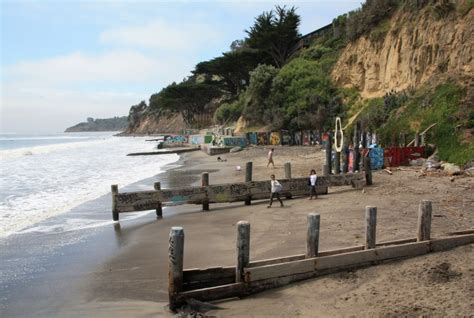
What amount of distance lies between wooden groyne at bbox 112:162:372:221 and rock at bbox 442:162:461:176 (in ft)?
11.5

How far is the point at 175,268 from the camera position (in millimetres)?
7926

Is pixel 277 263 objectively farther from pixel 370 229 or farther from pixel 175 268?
pixel 370 229

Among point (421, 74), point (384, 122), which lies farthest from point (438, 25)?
point (384, 122)

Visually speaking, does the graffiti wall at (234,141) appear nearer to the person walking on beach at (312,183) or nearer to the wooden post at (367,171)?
the wooden post at (367,171)

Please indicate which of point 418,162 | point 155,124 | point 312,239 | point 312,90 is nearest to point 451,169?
point 418,162

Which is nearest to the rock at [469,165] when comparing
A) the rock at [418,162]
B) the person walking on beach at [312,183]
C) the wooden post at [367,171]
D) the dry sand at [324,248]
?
the dry sand at [324,248]

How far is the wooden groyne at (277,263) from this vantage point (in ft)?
26.2

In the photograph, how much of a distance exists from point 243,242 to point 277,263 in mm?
774

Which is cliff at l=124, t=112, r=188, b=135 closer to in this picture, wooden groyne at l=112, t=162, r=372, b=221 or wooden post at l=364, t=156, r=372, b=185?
wooden post at l=364, t=156, r=372, b=185

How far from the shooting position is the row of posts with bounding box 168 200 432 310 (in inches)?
312

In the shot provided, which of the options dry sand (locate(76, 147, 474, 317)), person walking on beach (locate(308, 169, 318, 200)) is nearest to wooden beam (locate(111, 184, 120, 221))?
dry sand (locate(76, 147, 474, 317))

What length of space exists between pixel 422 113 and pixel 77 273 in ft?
72.1

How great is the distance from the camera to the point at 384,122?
3025 centimetres

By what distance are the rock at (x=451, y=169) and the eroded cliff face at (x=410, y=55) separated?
7.44 meters
